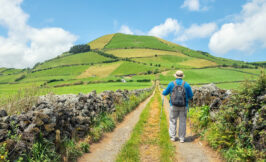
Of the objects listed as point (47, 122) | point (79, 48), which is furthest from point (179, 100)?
point (79, 48)

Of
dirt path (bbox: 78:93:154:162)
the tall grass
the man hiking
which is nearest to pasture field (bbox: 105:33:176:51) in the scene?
dirt path (bbox: 78:93:154:162)

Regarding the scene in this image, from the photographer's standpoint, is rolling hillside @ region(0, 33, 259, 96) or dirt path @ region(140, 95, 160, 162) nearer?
dirt path @ region(140, 95, 160, 162)

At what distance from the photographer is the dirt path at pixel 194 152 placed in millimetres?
6168

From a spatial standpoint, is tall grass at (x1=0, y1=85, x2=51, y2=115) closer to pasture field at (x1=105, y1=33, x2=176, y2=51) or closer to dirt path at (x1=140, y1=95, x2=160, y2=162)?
dirt path at (x1=140, y1=95, x2=160, y2=162)

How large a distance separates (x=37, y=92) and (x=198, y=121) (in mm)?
7786

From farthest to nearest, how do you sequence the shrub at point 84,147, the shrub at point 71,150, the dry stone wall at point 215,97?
the dry stone wall at point 215,97 → the shrub at point 84,147 → the shrub at point 71,150

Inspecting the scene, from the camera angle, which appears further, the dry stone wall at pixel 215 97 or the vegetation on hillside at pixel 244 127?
the dry stone wall at pixel 215 97

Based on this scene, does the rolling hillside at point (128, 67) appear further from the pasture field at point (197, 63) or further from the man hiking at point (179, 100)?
the man hiking at point (179, 100)

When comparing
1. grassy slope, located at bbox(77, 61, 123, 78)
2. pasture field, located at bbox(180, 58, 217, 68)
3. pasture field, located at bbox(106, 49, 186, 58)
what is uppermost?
pasture field, located at bbox(106, 49, 186, 58)

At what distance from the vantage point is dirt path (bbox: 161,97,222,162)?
6168 mm

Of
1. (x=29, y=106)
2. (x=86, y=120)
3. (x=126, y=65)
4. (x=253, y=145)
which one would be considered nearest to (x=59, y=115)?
(x=29, y=106)

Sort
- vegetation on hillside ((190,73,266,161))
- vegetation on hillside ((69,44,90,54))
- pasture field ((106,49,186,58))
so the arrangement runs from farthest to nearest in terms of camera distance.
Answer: vegetation on hillside ((69,44,90,54))
pasture field ((106,49,186,58))
vegetation on hillside ((190,73,266,161))

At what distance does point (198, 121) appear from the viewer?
360 inches

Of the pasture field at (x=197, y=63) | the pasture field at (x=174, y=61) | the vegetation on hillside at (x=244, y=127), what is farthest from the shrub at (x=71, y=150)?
the pasture field at (x=197, y=63)
